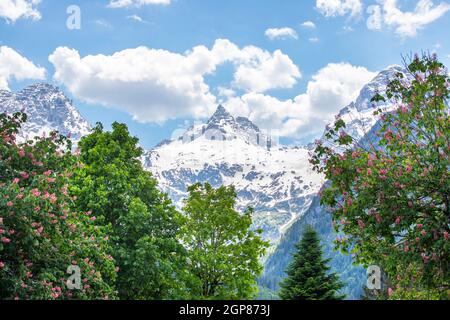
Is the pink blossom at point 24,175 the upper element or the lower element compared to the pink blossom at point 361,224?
upper

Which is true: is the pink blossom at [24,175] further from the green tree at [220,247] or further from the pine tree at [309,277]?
the pine tree at [309,277]

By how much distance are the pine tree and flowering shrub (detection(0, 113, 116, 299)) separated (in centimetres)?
2141

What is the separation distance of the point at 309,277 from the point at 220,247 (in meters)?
9.79

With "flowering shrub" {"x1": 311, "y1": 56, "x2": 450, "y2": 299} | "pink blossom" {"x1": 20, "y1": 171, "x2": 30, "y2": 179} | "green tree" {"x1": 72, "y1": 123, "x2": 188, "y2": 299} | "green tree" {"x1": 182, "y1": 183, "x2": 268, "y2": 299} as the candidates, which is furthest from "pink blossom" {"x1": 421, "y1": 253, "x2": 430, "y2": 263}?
"green tree" {"x1": 182, "y1": 183, "x2": 268, "y2": 299}

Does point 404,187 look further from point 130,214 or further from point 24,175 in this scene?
point 130,214

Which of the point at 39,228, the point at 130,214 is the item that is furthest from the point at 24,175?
the point at 130,214

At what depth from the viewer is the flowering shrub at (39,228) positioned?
1320 cm


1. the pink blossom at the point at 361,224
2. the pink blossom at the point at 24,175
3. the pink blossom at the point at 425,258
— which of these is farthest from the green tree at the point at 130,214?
the pink blossom at the point at 425,258

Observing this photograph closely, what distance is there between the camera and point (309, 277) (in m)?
38.1

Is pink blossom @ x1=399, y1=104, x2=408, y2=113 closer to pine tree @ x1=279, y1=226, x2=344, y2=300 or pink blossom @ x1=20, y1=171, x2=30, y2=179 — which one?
pink blossom @ x1=20, y1=171, x2=30, y2=179

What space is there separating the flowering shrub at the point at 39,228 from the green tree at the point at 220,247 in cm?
1302

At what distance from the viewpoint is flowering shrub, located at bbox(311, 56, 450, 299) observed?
12.8 meters

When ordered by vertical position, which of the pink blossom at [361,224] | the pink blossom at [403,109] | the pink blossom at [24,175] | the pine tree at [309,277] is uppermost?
the pink blossom at [403,109]
